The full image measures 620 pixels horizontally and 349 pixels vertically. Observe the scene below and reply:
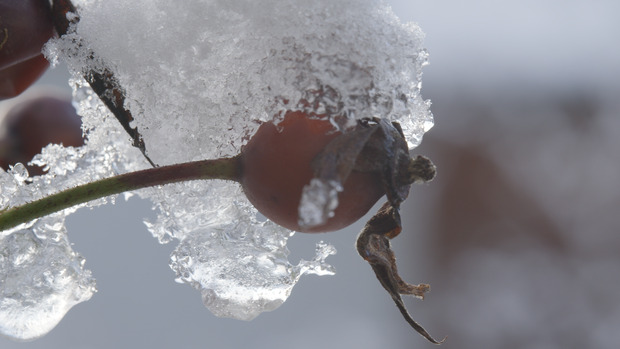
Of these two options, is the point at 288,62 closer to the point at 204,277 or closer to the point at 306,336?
the point at 204,277

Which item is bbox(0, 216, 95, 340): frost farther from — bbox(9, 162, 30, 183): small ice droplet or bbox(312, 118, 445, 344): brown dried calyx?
bbox(312, 118, 445, 344): brown dried calyx

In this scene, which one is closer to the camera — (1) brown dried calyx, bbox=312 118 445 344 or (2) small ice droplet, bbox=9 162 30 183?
(1) brown dried calyx, bbox=312 118 445 344

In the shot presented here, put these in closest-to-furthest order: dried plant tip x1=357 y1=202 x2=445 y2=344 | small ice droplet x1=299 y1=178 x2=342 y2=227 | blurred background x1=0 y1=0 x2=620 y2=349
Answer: small ice droplet x1=299 y1=178 x2=342 y2=227 < dried plant tip x1=357 y1=202 x2=445 y2=344 < blurred background x1=0 y1=0 x2=620 y2=349

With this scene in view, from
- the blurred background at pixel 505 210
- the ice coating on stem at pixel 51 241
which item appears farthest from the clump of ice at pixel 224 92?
the blurred background at pixel 505 210

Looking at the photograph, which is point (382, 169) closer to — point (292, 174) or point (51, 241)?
point (292, 174)

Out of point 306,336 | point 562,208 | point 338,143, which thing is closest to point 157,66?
point 338,143

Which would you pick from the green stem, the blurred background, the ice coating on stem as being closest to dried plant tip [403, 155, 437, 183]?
the green stem
